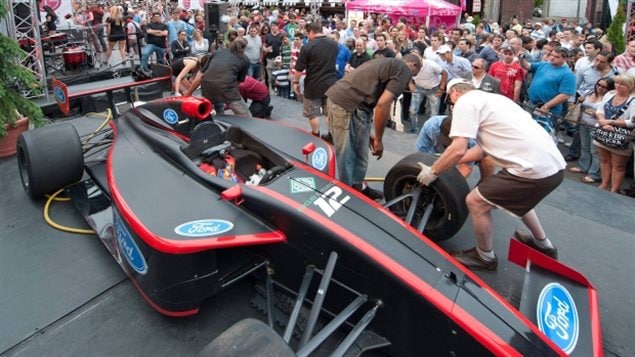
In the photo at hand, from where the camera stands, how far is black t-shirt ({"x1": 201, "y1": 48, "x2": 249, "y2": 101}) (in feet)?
17.6

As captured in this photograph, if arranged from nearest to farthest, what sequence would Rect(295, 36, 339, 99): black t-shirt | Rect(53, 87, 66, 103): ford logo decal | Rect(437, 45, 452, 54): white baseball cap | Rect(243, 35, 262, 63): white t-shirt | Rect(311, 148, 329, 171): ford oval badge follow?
Rect(311, 148, 329, 171): ford oval badge, Rect(53, 87, 66, 103): ford logo decal, Rect(295, 36, 339, 99): black t-shirt, Rect(437, 45, 452, 54): white baseball cap, Rect(243, 35, 262, 63): white t-shirt

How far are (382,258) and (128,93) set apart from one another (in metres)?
3.72

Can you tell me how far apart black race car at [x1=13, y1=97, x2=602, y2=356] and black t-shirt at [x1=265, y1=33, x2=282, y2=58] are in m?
6.81

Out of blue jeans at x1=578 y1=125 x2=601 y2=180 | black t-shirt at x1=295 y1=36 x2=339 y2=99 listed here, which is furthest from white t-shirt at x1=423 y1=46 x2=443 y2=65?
black t-shirt at x1=295 y1=36 x2=339 y2=99

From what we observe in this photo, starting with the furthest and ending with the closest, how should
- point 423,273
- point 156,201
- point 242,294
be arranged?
point 242,294, point 156,201, point 423,273

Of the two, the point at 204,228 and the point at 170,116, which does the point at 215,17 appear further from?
the point at 204,228

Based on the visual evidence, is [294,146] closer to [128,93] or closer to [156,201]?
[156,201]

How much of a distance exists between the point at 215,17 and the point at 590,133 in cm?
1020

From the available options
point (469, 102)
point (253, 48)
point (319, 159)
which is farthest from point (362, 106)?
point (253, 48)

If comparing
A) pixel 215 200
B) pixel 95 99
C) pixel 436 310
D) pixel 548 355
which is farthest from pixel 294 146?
pixel 95 99

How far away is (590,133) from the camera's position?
582 centimetres

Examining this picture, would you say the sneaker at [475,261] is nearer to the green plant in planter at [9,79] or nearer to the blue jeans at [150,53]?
the green plant in planter at [9,79]

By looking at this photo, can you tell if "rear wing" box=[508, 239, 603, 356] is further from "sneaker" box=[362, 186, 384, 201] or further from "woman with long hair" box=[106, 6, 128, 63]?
"woman with long hair" box=[106, 6, 128, 63]

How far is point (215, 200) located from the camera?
283 cm
